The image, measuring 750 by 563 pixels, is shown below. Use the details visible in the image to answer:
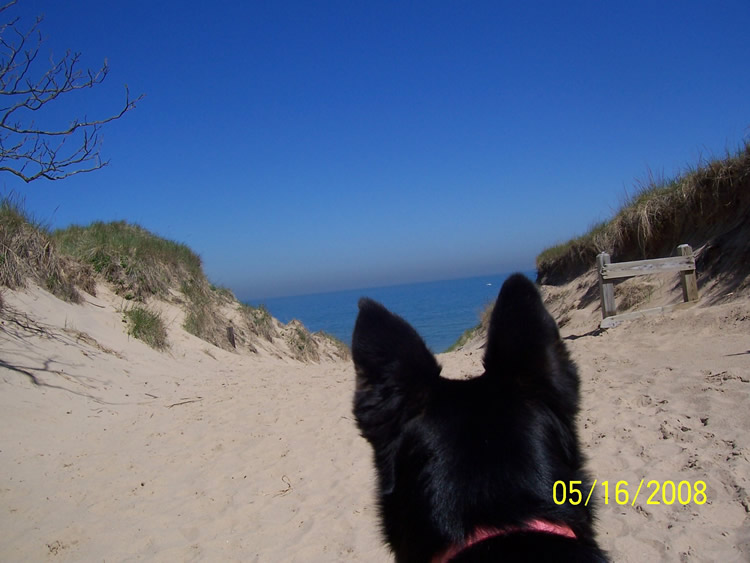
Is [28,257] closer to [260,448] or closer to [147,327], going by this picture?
[147,327]

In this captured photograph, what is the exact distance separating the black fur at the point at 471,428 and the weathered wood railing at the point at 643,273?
26.1ft

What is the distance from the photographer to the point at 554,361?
1.48 meters

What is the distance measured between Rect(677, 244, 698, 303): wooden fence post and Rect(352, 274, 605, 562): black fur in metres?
8.57

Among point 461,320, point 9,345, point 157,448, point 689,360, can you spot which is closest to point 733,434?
point 689,360

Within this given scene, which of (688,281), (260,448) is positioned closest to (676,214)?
(688,281)

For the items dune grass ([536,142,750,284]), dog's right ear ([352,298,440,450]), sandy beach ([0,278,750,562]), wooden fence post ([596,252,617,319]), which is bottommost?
sandy beach ([0,278,750,562])

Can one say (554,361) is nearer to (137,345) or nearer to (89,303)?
(137,345)

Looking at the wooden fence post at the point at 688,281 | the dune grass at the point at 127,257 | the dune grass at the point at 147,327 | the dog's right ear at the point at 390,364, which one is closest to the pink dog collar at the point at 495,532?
the dog's right ear at the point at 390,364

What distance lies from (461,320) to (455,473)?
14.9m

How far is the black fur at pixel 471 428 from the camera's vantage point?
1287 millimetres

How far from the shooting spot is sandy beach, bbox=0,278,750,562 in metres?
3.51

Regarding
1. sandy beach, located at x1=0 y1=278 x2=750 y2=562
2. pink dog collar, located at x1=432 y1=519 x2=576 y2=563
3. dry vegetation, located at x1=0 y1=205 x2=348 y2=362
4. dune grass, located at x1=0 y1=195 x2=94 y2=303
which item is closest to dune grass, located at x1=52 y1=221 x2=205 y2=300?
dry vegetation, located at x1=0 y1=205 x2=348 y2=362

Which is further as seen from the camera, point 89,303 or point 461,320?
point 461,320

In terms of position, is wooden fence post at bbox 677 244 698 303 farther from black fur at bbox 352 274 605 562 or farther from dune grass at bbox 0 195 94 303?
dune grass at bbox 0 195 94 303
